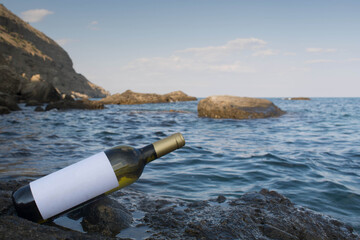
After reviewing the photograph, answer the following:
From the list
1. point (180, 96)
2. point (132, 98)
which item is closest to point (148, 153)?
point (132, 98)

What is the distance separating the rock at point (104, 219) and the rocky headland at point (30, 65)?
28.5m

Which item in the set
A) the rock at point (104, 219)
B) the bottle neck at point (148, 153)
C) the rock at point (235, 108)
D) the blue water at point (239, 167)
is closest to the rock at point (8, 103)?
the blue water at point (239, 167)

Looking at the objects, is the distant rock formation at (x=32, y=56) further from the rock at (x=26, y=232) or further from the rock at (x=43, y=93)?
the rock at (x=26, y=232)

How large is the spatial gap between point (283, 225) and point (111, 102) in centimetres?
4008

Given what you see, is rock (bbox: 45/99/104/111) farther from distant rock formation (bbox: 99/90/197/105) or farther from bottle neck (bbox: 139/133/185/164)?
bottle neck (bbox: 139/133/185/164)

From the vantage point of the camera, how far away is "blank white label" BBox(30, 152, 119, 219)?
1400 mm

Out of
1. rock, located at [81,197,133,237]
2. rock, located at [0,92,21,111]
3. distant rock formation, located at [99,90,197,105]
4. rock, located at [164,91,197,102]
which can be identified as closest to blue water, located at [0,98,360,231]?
rock, located at [81,197,133,237]

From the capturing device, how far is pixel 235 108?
1241cm

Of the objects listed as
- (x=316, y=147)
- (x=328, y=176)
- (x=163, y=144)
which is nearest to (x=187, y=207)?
(x=163, y=144)

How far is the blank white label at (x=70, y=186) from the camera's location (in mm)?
1400

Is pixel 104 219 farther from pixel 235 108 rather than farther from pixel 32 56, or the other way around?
pixel 32 56

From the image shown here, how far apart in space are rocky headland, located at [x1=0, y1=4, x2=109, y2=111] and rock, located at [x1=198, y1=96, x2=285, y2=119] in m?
20.3

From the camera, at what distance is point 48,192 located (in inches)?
55.1

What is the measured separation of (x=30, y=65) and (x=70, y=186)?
71632mm
